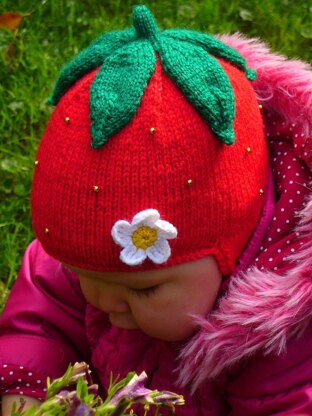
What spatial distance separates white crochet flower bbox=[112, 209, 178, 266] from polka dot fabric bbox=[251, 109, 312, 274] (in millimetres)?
224

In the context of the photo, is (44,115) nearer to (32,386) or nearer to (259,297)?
(32,386)

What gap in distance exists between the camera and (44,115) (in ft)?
7.07

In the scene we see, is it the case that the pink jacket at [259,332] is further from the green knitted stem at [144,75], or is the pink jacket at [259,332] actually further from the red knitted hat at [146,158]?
the green knitted stem at [144,75]

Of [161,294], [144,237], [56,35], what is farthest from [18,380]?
[56,35]

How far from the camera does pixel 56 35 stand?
2.31 meters

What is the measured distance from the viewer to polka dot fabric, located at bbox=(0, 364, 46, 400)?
58.9 inches

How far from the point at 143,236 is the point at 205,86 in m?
0.23

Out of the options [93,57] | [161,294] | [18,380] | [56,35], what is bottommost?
A: [18,380]

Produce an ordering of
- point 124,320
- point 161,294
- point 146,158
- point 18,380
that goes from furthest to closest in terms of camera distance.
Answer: point 18,380 < point 124,320 < point 161,294 < point 146,158

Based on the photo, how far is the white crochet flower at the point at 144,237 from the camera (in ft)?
3.52

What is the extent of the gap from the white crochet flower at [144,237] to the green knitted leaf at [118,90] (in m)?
0.12

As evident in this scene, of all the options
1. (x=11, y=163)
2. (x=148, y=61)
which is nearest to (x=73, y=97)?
(x=148, y=61)

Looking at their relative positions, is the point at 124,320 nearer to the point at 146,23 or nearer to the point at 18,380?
the point at 18,380

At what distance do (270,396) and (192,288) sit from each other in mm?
242
